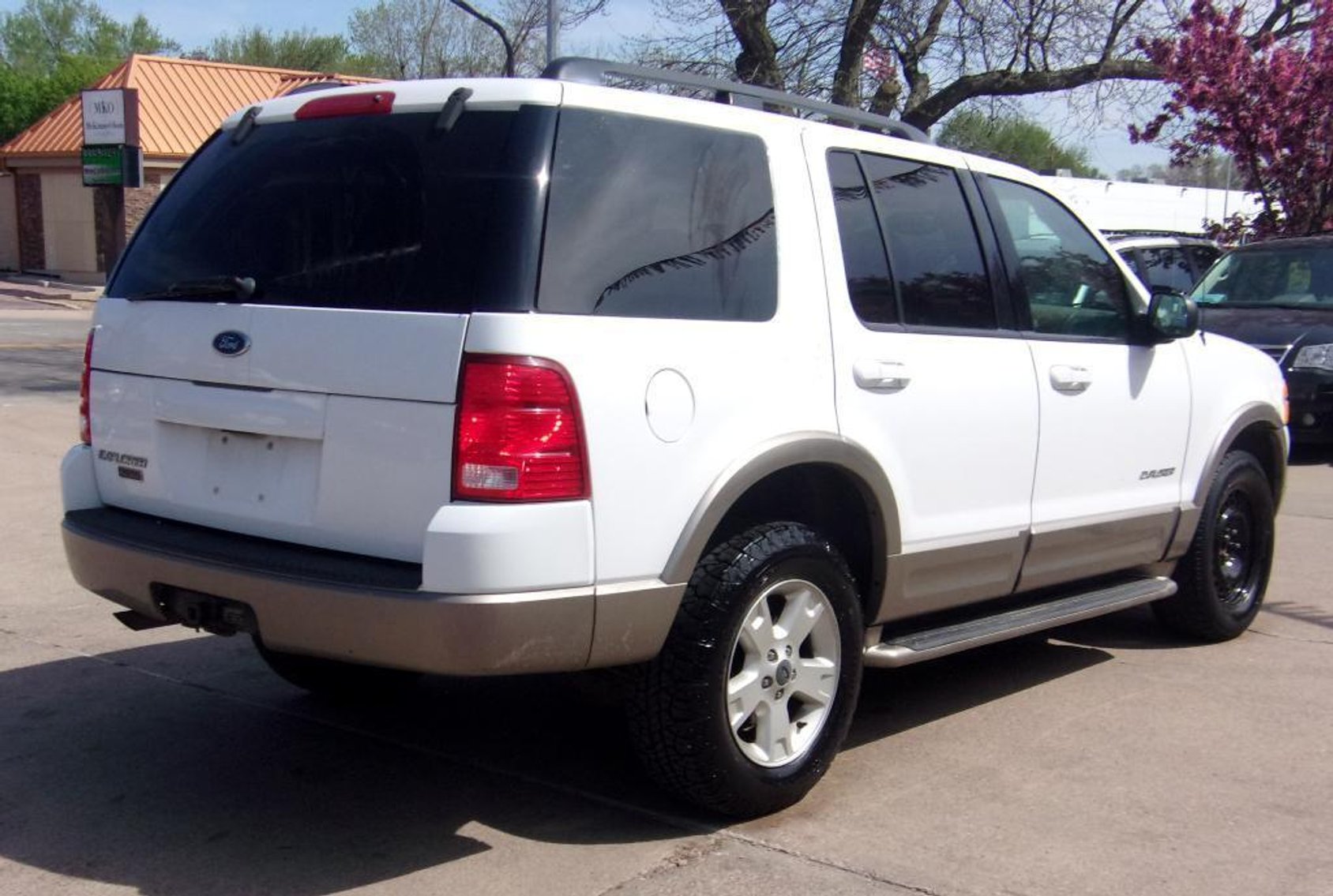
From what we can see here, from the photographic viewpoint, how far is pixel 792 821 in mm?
4367

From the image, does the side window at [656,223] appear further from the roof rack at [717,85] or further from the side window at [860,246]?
the side window at [860,246]

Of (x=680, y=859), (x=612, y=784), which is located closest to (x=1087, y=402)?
(x=612, y=784)

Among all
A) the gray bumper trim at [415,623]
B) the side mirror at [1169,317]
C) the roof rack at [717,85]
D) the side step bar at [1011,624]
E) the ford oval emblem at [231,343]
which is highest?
the roof rack at [717,85]

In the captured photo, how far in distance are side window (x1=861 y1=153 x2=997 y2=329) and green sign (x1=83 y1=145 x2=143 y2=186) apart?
24594 millimetres

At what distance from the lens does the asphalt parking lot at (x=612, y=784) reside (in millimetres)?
4004

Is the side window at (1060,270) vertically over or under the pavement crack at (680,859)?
over

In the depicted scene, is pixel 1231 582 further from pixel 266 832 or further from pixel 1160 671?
pixel 266 832

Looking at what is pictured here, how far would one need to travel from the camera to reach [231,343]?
4148mm

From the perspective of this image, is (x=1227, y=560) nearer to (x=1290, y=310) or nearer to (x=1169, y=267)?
(x=1290, y=310)

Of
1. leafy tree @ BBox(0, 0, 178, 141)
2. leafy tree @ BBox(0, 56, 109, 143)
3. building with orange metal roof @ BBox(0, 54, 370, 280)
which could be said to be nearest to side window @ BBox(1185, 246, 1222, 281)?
building with orange metal roof @ BBox(0, 54, 370, 280)

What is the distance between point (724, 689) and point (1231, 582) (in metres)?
3.40

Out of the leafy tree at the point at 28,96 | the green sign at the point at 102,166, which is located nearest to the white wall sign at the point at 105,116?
the green sign at the point at 102,166

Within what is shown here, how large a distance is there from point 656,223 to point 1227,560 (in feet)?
12.0

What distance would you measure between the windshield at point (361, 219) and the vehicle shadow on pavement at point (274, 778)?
1.43m
